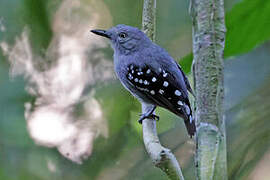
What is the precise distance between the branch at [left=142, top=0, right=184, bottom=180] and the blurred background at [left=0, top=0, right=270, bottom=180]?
0.23m

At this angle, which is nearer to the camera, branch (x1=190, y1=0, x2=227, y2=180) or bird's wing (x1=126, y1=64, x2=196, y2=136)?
branch (x1=190, y1=0, x2=227, y2=180)

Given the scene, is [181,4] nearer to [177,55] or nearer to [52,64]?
[177,55]

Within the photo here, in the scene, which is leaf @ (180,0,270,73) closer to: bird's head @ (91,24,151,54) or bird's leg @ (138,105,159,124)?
bird's leg @ (138,105,159,124)

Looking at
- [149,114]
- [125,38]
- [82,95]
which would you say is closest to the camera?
[149,114]

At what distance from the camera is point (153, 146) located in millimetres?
1179

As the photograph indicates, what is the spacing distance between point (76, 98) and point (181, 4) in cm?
75

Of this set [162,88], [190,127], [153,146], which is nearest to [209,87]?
[153,146]

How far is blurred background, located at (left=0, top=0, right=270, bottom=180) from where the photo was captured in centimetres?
166

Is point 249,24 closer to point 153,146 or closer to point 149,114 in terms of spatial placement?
point 153,146

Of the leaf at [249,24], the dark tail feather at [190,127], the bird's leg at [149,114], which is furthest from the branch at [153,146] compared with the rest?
the leaf at [249,24]

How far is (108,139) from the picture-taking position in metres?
1.92

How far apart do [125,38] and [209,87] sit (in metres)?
1.08

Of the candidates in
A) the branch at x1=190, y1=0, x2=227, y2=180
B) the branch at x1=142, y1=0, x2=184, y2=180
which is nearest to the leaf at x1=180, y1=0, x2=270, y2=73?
the branch at x1=190, y1=0, x2=227, y2=180

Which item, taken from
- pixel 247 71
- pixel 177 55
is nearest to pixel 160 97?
pixel 247 71
